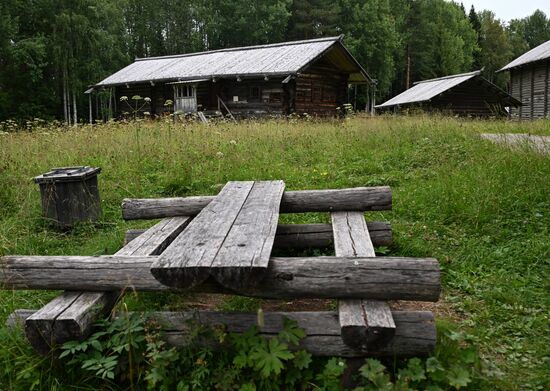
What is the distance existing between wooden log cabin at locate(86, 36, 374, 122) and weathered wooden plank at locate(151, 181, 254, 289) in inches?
598

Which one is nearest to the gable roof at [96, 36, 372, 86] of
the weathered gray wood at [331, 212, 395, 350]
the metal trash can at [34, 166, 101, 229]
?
the metal trash can at [34, 166, 101, 229]

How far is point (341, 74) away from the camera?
2311cm

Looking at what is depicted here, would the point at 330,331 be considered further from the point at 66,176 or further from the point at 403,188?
the point at 403,188

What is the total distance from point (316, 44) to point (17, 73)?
23.1 metres

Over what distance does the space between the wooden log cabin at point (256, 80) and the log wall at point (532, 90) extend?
1070 centimetres

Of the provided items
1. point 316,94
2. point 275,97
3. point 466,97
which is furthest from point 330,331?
point 466,97

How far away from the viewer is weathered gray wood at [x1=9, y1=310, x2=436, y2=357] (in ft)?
7.48

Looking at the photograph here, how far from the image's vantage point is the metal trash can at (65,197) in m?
5.05

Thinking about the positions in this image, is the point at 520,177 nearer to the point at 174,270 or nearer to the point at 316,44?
the point at 174,270

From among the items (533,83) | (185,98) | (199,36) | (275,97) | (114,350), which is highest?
(199,36)

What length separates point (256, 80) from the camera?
20.5m

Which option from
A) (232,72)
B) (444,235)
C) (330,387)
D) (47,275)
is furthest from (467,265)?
(232,72)

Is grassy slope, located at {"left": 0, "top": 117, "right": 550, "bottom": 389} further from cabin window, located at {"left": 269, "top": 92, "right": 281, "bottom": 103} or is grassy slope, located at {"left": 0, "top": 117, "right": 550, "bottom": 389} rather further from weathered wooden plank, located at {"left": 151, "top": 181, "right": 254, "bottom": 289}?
cabin window, located at {"left": 269, "top": 92, "right": 281, "bottom": 103}

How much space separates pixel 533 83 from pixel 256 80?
17784 millimetres
